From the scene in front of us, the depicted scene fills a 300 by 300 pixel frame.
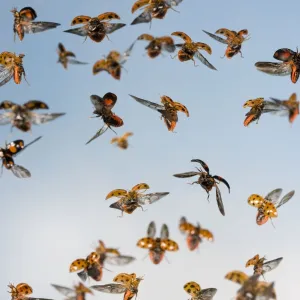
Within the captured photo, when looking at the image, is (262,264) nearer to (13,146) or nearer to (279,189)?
(279,189)

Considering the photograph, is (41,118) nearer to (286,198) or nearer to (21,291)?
(21,291)

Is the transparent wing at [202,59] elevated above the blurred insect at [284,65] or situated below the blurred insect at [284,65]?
above

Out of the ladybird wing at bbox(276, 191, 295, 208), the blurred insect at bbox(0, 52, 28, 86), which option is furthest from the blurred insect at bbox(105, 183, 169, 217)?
the blurred insect at bbox(0, 52, 28, 86)

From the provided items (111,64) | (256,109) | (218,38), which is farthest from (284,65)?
(111,64)

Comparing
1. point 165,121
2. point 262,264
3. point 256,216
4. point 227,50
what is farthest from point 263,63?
point 262,264

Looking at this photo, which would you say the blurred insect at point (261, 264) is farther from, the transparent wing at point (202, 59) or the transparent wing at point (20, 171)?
the transparent wing at point (20, 171)

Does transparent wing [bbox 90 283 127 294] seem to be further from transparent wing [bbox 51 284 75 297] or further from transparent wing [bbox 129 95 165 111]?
transparent wing [bbox 129 95 165 111]

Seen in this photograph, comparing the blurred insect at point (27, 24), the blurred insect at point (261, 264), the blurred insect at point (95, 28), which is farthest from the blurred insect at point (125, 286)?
the blurred insect at point (27, 24)
